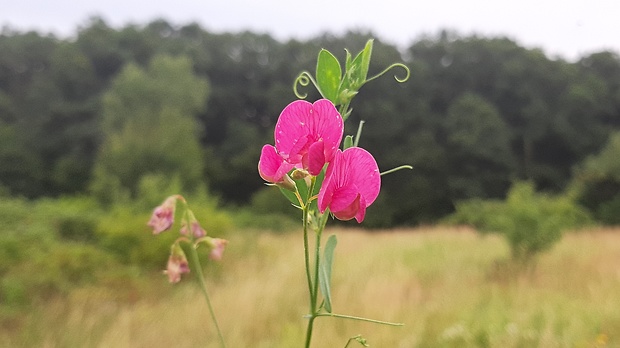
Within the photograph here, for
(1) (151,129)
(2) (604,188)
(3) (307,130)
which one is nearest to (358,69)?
(3) (307,130)

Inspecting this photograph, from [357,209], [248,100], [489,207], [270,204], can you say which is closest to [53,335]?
[357,209]

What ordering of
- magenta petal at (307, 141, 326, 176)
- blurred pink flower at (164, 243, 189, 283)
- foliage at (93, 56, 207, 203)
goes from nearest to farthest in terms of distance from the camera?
magenta petal at (307, 141, 326, 176)
blurred pink flower at (164, 243, 189, 283)
foliage at (93, 56, 207, 203)

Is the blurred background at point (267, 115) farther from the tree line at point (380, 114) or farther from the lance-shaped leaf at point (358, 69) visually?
the lance-shaped leaf at point (358, 69)

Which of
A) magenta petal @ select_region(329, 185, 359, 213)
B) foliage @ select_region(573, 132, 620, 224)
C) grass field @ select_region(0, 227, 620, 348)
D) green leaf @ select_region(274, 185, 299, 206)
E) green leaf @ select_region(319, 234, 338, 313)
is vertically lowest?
grass field @ select_region(0, 227, 620, 348)

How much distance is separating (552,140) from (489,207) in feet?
26.1

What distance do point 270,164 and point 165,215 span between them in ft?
1.78

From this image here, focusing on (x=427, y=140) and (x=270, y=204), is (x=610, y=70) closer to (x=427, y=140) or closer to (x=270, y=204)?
(x=427, y=140)

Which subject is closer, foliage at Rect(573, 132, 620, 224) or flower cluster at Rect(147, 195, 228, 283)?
flower cluster at Rect(147, 195, 228, 283)

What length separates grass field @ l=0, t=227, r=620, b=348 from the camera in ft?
8.79

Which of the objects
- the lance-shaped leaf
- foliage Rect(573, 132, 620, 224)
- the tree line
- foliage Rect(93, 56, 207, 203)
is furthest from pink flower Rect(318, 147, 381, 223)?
the tree line

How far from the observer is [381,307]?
328 centimetres

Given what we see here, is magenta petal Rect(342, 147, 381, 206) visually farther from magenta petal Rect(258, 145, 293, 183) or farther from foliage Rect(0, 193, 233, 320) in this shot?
foliage Rect(0, 193, 233, 320)

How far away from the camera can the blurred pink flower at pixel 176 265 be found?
0.91m

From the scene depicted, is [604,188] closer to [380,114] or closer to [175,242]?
[380,114]
